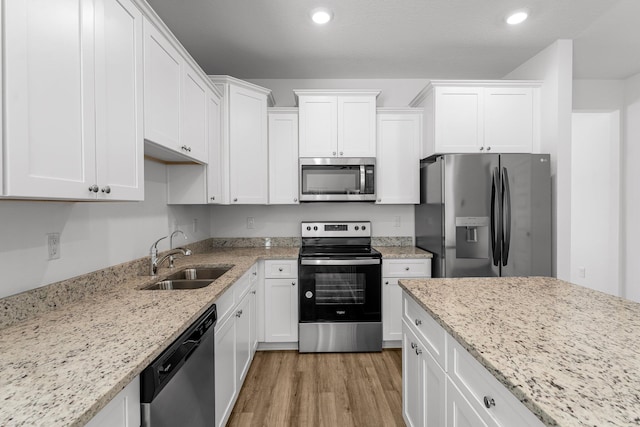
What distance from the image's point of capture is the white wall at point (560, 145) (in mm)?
2555

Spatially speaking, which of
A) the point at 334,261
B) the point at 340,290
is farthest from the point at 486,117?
the point at 340,290

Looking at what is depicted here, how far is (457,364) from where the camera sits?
41.0 inches

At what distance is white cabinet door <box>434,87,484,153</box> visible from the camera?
2.73 m

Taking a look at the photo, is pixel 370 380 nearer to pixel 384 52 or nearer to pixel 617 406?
pixel 617 406

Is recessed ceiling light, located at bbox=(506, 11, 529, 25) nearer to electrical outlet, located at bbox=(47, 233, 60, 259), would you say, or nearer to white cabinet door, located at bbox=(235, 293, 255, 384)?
white cabinet door, located at bbox=(235, 293, 255, 384)

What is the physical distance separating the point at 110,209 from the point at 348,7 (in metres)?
2.04

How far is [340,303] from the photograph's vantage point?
2.72 m

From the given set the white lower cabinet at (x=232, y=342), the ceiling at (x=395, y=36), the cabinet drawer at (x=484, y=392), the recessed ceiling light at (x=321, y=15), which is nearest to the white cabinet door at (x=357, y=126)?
the ceiling at (x=395, y=36)

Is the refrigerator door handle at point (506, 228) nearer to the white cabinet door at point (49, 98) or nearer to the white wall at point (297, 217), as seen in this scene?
the white wall at point (297, 217)

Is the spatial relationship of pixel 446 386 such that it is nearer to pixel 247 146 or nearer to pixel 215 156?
pixel 215 156

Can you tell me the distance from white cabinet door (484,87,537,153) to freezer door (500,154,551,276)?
0.92 feet

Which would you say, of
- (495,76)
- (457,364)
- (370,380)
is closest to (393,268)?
(370,380)

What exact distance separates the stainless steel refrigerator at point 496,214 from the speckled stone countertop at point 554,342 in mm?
989

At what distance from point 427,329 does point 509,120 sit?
2.34m
